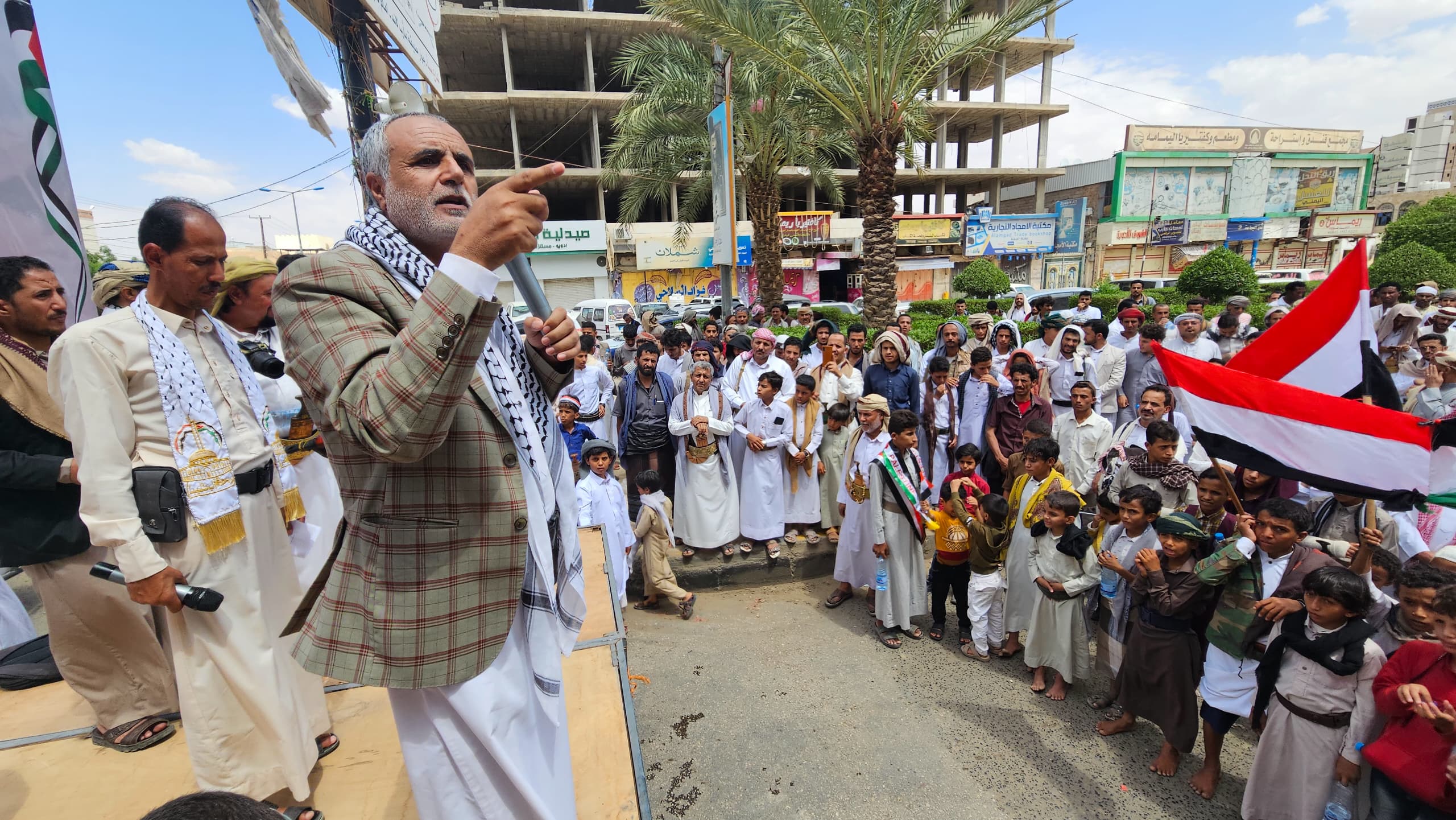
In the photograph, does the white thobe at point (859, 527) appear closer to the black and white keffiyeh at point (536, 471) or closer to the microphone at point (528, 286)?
the black and white keffiyeh at point (536, 471)

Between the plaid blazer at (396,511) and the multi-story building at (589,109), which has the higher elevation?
the multi-story building at (589,109)

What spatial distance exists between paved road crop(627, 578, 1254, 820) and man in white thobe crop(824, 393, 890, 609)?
1.40ft

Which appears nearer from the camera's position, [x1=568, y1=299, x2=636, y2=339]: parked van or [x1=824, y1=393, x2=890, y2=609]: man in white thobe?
[x1=824, y1=393, x2=890, y2=609]: man in white thobe

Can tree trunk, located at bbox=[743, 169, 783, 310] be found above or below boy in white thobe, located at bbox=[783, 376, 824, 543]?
above

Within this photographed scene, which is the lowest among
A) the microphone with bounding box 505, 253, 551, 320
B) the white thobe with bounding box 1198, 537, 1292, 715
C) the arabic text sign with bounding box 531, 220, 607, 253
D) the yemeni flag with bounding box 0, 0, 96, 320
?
the white thobe with bounding box 1198, 537, 1292, 715

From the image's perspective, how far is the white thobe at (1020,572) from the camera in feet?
12.5

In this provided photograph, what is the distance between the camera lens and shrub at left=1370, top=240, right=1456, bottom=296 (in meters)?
11.3

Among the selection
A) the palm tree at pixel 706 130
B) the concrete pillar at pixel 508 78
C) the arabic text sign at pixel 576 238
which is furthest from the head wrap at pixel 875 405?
the concrete pillar at pixel 508 78

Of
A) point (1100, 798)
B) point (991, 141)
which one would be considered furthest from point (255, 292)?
point (991, 141)

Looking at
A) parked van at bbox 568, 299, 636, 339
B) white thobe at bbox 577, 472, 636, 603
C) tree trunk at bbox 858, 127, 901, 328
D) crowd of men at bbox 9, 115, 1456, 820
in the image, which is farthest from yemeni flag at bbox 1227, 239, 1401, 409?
parked van at bbox 568, 299, 636, 339

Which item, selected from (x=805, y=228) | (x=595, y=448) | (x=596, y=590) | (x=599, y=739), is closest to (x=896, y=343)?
(x=595, y=448)

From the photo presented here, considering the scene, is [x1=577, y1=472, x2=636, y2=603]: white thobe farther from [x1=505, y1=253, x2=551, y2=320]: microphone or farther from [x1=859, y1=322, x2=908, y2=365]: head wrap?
[x1=505, y1=253, x2=551, y2=320]: microphone

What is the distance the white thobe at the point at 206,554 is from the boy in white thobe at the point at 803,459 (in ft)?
12.8

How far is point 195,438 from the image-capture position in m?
1.97
